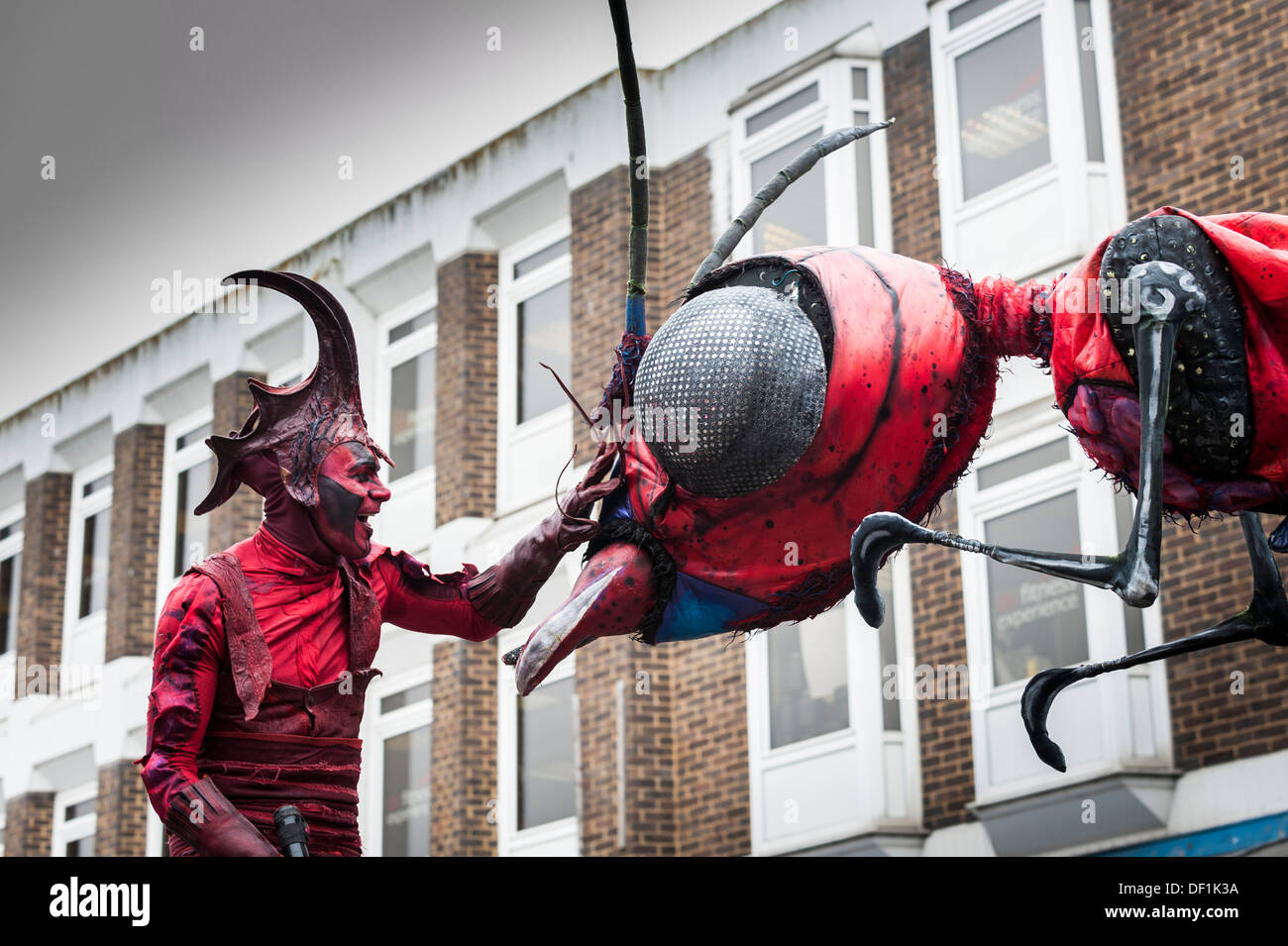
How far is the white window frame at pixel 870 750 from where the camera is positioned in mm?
12961

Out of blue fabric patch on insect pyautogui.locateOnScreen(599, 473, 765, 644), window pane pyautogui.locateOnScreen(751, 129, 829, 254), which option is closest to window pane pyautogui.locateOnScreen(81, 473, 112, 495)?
window pane pyautogui.locateOnScreen(751, 129, 829, 254)

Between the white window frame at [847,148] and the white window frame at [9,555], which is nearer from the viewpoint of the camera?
the white window frame at [847,148]

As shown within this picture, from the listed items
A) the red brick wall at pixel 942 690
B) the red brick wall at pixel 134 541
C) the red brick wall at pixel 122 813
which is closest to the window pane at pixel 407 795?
the red brick wall at pixel 122 813

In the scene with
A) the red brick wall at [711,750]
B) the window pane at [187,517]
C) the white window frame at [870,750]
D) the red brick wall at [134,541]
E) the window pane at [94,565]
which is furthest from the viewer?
the window pane at [94,565]

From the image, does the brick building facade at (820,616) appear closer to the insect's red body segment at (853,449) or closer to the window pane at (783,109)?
the window pane at (783,109)

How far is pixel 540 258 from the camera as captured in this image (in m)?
17.3

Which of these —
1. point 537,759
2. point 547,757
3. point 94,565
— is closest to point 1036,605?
point 547,757

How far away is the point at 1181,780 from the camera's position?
1128 cm

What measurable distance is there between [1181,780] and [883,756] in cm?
240

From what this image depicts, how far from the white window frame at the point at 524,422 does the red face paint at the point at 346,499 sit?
10713mm

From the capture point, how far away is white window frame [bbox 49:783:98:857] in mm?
20391

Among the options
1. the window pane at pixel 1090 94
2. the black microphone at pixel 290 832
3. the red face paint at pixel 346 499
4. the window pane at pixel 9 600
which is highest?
the window pane at pixel 1090 94

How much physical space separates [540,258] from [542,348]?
0.88 meters
